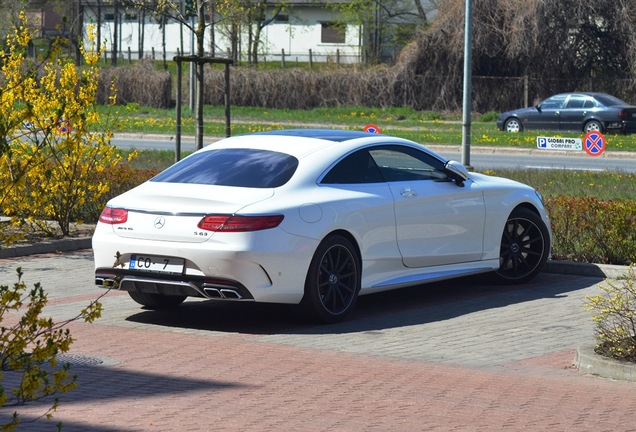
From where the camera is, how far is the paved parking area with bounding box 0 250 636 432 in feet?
23.1

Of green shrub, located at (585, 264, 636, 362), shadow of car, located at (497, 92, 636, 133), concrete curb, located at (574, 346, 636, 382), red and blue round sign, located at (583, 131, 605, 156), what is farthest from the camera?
shadow of car, located at (497, 92, 636, 133)

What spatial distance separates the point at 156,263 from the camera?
9.74m

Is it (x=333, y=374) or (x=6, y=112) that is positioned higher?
(x=6, y=112)

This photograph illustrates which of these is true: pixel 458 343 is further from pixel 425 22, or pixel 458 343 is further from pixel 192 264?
pixel 425 22

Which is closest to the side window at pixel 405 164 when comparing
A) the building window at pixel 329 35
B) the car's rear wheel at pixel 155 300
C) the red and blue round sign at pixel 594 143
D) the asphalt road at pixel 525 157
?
the car's rear wheel at pixel 155 300

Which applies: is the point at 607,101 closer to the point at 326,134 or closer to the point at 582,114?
the point at 582,114

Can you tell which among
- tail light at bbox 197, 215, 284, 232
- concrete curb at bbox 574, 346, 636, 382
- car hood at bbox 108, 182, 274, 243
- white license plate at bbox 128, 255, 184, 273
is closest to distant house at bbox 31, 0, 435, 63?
car hood at bbox 108, 182, 274, 243

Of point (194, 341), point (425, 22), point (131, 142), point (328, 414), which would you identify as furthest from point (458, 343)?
point (425, 22)

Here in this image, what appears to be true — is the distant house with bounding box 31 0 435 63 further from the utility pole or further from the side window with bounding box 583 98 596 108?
the utility pole

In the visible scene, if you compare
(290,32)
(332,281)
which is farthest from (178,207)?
(290,32)

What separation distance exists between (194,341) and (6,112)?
140 inches

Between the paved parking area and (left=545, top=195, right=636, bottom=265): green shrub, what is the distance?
45.3 inches

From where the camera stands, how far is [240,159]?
10609mm

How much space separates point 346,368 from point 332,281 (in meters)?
1.73
